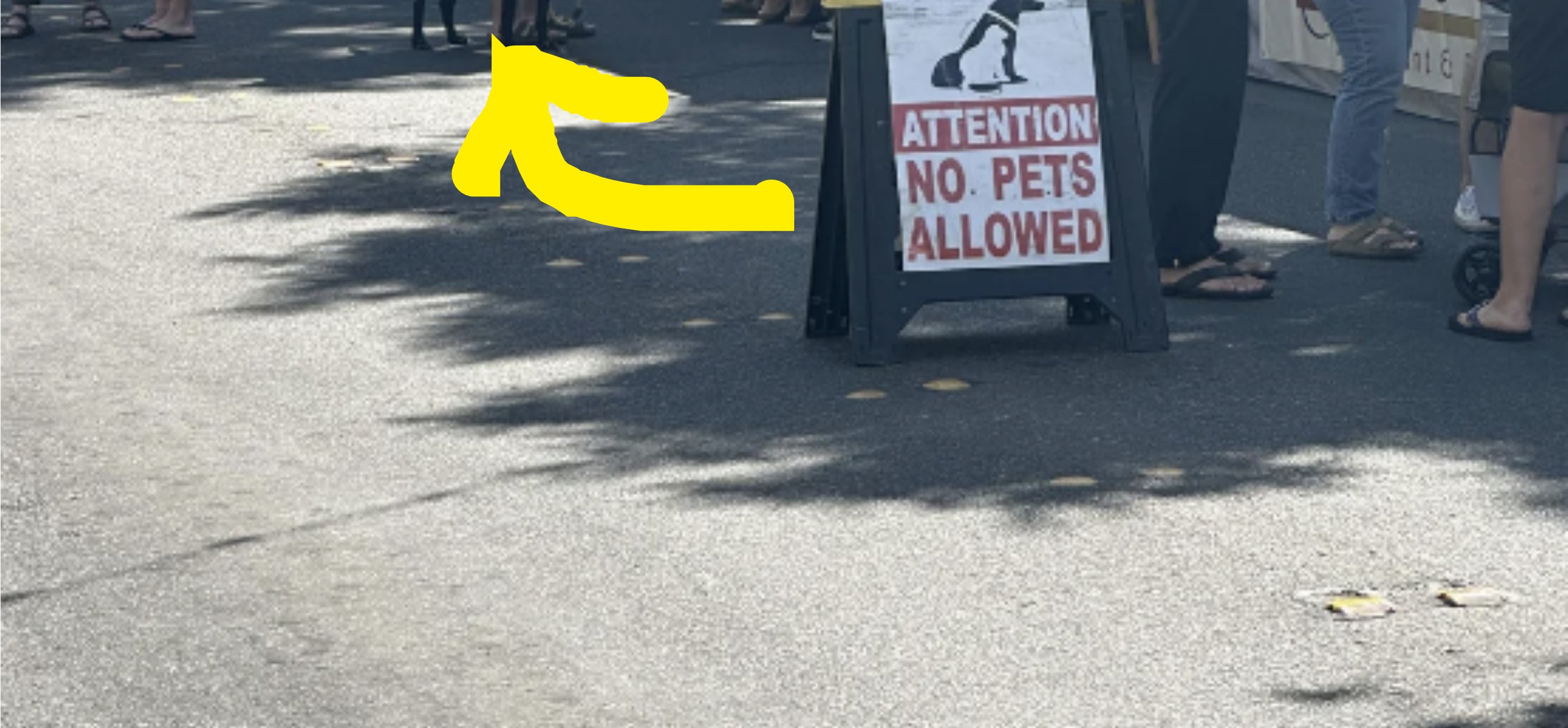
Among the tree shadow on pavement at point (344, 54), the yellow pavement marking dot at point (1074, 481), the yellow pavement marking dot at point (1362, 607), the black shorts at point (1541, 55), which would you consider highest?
the black shorts at point (1541, 55)

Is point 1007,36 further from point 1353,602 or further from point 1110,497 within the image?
point 1353,602

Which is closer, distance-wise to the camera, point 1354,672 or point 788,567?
point 1354,672

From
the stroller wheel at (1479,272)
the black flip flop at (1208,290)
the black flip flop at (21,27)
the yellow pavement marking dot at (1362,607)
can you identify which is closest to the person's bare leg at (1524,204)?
the stroller wheel at (1479,272)

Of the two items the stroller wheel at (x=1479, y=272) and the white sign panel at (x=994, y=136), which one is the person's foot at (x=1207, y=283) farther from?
the white sign panel at (x=994, y=136)

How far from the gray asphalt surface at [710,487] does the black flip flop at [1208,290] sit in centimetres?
5

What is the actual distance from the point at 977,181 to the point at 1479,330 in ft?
4.95

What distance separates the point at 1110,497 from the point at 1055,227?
1644mm

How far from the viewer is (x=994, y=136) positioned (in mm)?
8039

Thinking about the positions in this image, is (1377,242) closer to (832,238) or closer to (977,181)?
(977,181)

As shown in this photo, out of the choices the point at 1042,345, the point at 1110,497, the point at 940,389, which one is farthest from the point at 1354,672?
the point at 1042,345

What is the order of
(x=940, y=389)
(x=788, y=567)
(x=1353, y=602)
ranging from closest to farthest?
(x=1353, y=602)
(x=788, y=567)
(x=940, y=389)

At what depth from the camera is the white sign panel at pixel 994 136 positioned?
26.2 ft

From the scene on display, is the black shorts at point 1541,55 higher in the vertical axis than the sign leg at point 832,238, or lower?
higher

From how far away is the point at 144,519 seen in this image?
6.80 metres
